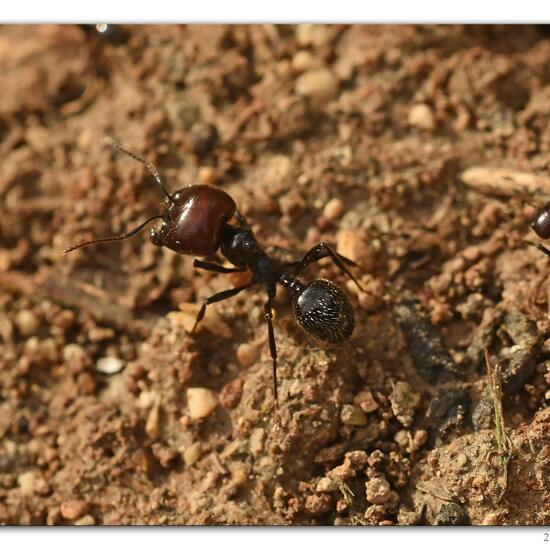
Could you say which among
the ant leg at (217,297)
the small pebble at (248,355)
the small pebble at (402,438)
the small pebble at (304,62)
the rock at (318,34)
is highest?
the rock at (318,34)

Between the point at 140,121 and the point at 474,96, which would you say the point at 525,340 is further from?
the point at 140,121

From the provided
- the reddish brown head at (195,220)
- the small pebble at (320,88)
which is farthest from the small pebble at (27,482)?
the small pebble at (320,88)

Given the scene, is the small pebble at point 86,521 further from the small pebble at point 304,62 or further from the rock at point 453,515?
the small pebble at point 304,62

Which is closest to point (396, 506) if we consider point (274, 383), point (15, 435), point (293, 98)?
point (274, 383)

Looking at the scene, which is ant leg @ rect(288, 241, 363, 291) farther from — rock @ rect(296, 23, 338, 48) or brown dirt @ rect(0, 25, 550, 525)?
rock @ rect(296, 23, 338, 48)

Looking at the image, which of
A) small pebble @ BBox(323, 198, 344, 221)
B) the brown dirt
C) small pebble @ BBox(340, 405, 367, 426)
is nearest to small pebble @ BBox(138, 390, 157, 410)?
the brown dirt

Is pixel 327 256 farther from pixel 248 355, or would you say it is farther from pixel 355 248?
pixel 248 355

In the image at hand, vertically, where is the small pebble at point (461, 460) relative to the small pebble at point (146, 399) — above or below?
below
